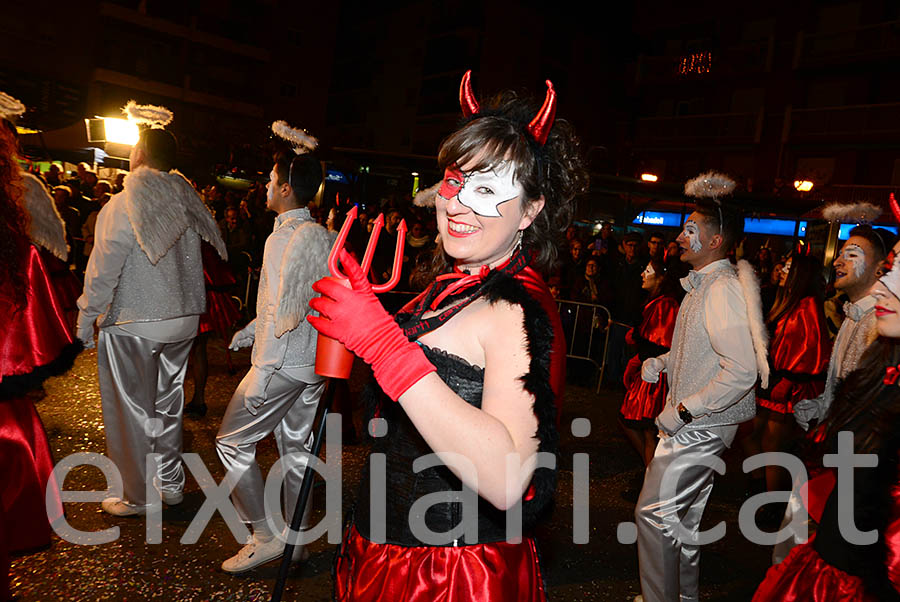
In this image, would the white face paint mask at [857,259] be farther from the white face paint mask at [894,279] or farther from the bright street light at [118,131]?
the bright street light at [118,131]

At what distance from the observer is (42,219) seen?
303 cm

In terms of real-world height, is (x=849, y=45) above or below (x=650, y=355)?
above

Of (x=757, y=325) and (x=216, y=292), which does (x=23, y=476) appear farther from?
(x=757, y=325)

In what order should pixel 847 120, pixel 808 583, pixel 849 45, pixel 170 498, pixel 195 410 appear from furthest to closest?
pixel 849 45
pixel 847 120
pixel 195 410
pixel 170 498
pixel 808 583

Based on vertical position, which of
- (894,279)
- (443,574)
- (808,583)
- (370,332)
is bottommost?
(808,583)

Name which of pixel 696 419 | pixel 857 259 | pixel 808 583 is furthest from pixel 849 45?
pixel 808 583

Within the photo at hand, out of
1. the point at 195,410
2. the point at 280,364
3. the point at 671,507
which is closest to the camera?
the point at 671,507

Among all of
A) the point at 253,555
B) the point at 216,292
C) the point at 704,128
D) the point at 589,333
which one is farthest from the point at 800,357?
the point at 704,128

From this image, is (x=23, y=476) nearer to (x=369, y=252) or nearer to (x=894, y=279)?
(x=369, y=252)

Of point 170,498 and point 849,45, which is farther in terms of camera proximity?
point 849,45

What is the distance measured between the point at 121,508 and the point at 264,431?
1.30 m

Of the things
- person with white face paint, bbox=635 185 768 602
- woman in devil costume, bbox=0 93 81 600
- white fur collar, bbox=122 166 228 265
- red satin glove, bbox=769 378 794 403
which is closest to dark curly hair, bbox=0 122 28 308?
woman in devil costume, bbox=0 93 81 600

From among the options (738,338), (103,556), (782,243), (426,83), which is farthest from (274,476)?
(426,83)

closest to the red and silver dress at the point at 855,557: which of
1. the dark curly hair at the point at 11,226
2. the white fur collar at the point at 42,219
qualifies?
the dark curly hair at the point at 11,226
